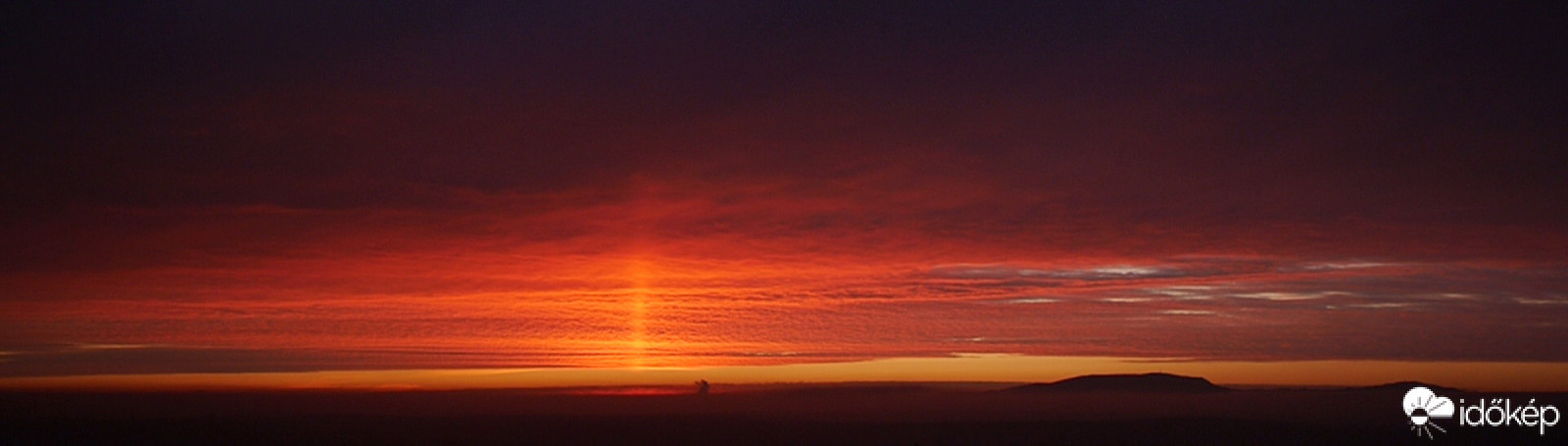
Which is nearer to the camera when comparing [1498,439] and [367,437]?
[1498,439]

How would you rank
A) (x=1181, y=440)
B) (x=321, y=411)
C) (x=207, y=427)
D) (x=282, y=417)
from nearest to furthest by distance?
(x=1181, y=440) < (x=207, y=427) < (x=282, y=417) < (x=321, y=411)

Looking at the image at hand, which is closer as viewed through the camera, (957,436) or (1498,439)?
(1498,439)

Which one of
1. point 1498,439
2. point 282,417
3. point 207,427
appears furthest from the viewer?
point 282,417

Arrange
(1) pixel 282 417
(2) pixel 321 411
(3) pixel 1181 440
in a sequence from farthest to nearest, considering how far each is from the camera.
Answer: (2) pixel 321 411, (1) pixel 282 417, (3) pixel 1181 440

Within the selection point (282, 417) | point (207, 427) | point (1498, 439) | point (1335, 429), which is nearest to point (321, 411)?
point (282, 417)

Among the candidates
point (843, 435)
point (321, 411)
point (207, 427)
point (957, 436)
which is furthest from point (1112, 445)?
point (321, 411)

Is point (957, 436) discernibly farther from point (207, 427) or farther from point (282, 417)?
point (282, 417)

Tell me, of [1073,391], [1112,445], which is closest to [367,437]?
[1112,445]

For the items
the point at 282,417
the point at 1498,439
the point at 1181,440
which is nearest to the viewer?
the point at 1498,439

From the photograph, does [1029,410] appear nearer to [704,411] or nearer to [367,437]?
[704,411]
